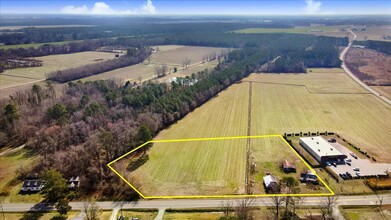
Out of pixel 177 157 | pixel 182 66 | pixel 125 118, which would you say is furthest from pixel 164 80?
pixel 177 157

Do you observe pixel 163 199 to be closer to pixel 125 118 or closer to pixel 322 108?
pixel 125 118

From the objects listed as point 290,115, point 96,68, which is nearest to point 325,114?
point 290,115

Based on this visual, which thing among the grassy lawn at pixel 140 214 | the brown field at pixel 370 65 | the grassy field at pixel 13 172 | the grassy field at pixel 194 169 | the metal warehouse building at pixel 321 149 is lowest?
the grassy lawn at pixel 140 214

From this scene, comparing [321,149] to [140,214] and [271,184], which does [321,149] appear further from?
[140,214]

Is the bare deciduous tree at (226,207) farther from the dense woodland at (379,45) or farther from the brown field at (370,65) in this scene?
the dense woodland at (379,45)

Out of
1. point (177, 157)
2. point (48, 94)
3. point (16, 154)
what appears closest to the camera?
point (177, 157)

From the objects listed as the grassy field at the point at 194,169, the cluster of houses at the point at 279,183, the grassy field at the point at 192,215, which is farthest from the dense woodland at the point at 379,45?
the grassy field at the point at 192,215
